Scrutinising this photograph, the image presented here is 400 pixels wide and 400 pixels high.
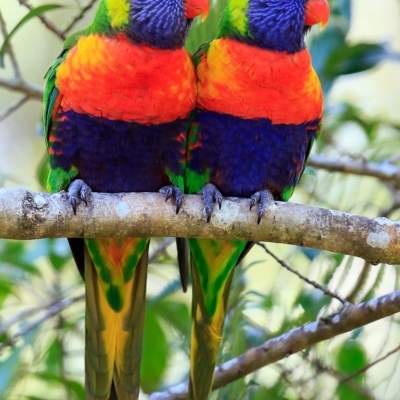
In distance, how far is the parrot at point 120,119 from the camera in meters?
2.30

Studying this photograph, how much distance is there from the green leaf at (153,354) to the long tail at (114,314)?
34cm

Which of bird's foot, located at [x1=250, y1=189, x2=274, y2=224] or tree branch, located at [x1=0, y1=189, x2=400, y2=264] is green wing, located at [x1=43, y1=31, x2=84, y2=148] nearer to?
tree branch, located at [x1=0, y1=189, x2=400, y2=264]

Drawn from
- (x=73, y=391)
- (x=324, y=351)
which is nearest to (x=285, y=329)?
(x=324, y=351)

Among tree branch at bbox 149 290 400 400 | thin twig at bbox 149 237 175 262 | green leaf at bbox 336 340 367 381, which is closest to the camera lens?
tree branch at bbox 149 290 400 400

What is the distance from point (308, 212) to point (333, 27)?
1.29 meters

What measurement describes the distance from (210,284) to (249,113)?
737mm

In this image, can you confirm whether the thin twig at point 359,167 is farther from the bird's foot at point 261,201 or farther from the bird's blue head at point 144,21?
the bird's blue head at point 144,21

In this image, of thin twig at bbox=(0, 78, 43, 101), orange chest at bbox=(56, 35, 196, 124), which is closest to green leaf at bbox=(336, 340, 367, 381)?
orange chest at bbox=(56, 35, 196, 124)

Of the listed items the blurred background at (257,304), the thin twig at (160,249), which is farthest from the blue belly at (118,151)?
the thin twig at (160,249)

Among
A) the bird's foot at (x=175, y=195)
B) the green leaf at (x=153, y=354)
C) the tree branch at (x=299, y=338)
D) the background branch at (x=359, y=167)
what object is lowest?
the green leaf at (x=153, y=354)

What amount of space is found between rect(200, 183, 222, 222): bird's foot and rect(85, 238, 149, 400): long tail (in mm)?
362

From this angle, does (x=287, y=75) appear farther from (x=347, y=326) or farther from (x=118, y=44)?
(x=347, y=326)

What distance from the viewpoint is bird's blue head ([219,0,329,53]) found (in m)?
2.49

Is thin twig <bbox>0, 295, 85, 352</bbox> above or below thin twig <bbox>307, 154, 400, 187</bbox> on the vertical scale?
below
